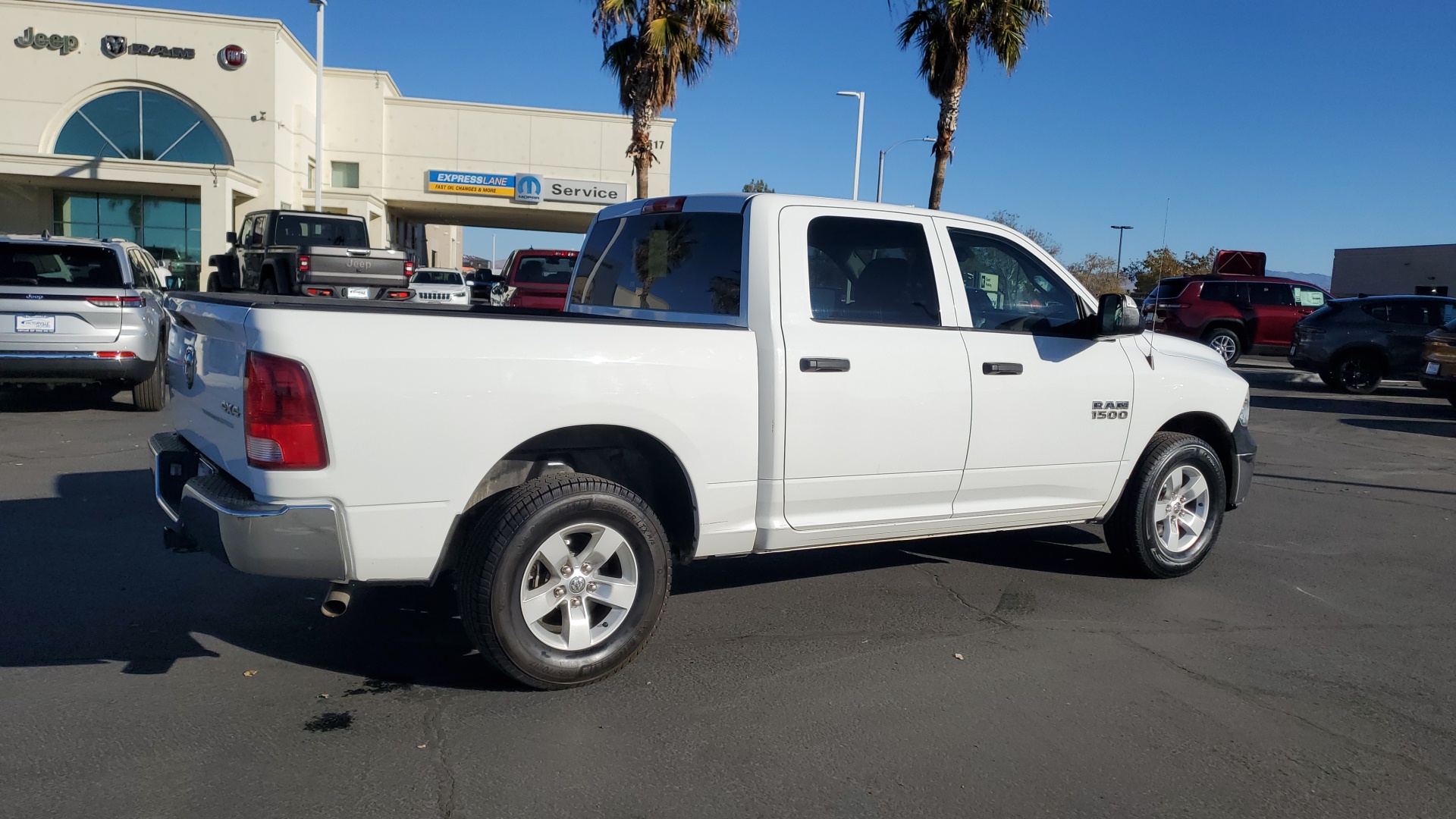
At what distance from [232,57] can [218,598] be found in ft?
105

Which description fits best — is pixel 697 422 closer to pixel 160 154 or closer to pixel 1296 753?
pixel 1296 753

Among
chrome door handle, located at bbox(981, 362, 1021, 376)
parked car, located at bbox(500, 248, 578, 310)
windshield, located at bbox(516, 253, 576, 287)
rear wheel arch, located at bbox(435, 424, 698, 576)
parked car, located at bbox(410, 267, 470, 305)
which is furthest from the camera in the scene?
parked car, located at bbox(410, 267, 470, 305)

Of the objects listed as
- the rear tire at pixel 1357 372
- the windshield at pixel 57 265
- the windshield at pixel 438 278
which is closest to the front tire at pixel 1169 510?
the windshield at pixel 57 265

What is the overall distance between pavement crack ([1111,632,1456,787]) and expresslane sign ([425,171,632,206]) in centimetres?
3489

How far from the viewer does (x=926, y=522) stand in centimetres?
506

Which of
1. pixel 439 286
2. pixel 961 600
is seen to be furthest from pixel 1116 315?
pixel 439 286

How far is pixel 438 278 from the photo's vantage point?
30.2 m

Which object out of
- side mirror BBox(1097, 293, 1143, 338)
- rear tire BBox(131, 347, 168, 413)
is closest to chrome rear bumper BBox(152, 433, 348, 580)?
side mirror BBox(1097, 293, 1143, 338)

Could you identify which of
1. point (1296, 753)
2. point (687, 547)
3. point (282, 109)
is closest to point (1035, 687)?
point (1296, 753)

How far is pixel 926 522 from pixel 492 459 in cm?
216

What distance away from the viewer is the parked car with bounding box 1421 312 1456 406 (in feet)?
47.7

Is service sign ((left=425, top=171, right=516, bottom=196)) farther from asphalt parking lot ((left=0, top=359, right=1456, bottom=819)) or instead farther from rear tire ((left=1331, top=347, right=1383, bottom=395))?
asphalt parking lot ((left=0, top=359, right=1456, bottom=819))

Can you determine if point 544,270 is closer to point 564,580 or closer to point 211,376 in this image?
point 211,376

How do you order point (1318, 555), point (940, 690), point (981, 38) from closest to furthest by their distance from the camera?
point (940, 690)
point (1318, 555)
point (981, 38)
